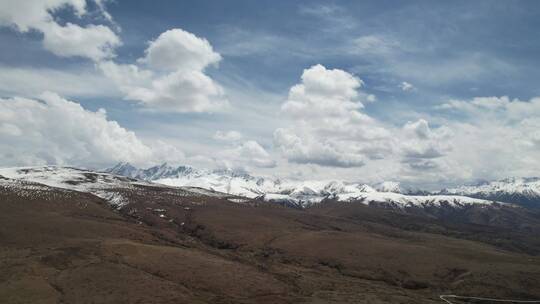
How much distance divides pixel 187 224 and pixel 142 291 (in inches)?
3638

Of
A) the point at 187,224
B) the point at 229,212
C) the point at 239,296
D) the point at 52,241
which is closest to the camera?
the point at 239,296

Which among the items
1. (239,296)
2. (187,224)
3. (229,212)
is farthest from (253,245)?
(239,296)

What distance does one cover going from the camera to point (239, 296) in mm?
67562

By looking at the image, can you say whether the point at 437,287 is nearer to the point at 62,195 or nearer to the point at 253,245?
the point at 253,245

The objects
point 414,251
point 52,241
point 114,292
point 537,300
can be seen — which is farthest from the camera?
point 414,251

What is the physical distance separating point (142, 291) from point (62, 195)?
105497 millimetres

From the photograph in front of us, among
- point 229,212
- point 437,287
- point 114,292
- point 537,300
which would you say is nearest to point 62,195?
point 229,212

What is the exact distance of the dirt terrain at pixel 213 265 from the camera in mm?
65375

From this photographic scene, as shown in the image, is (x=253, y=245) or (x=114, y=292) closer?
(x=114, y=292)

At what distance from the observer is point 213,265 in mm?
82375

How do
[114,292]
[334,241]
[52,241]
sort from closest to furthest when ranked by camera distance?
[114,292] < [52,241] < [334,241]

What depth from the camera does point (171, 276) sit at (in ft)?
240

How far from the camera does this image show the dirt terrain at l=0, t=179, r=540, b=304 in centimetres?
6538

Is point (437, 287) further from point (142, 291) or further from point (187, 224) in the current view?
point (187, 224)
